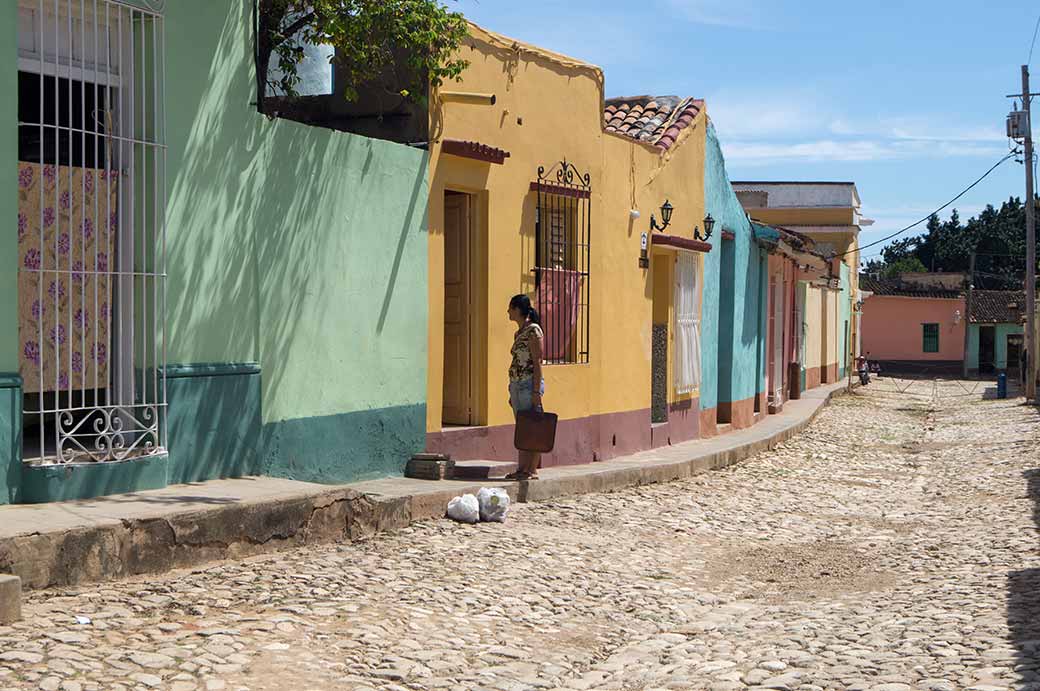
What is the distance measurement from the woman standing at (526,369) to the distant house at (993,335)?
43035mm

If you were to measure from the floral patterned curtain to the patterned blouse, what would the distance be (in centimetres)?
345

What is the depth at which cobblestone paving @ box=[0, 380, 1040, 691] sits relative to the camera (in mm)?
5109

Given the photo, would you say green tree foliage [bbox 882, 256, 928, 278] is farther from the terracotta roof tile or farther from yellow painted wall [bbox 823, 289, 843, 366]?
the terracotta roof tile

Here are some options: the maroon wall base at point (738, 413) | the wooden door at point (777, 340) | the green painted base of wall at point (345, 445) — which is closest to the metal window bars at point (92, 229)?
the green painted base of wall at point (345, 445)

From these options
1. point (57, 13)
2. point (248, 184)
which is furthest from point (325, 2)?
point (57, 13)

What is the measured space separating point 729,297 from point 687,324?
2.57m

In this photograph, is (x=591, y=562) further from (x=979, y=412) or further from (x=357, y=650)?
(x=979, y=412)

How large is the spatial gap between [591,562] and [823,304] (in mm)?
26802

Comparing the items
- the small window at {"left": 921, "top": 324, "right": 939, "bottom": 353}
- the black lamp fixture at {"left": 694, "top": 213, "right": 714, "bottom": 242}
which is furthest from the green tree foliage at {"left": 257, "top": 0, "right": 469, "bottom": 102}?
the small window at {"left": 921, "top": 324, "right": 939, "bottom": 353}

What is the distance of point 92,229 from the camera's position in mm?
7047

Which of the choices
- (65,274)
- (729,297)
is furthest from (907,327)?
(65,274)

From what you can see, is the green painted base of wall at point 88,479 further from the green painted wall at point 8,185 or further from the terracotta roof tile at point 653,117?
the terracotta roof tile at point 653,117

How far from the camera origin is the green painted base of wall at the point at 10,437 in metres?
6.22

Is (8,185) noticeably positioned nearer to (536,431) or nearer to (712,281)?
(536,431)
